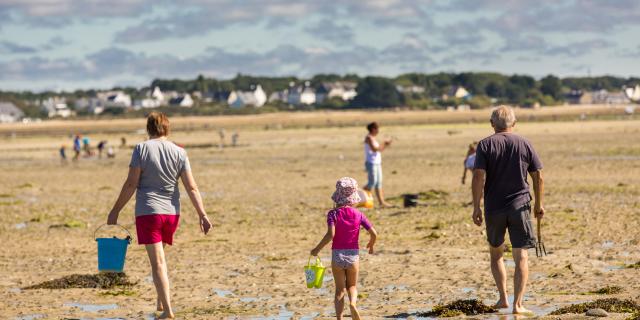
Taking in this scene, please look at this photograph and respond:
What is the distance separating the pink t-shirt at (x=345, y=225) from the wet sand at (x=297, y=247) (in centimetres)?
93

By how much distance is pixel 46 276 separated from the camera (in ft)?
45.9

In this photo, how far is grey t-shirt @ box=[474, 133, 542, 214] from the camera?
10.0 meters

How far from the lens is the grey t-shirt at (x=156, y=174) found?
10.1 meters

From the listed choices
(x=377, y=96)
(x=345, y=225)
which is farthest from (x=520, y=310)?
(x=377, y=96)

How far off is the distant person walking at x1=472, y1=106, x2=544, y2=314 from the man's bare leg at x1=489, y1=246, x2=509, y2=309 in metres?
0.11

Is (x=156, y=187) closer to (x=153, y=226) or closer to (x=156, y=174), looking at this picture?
(x=156, y=174)

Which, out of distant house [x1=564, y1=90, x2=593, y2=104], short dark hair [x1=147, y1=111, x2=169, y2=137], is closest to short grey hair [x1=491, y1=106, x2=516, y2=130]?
short dark hair [x1=147, y1=111, x2=169, y2=137]

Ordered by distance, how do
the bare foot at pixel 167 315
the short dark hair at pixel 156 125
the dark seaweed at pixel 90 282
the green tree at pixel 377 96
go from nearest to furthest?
the short dark hair at pixel 156 125 < the bare foot at pixel 167 315 < the dark seaweed at pixel 90 282 < the green tree at pixel 377 96

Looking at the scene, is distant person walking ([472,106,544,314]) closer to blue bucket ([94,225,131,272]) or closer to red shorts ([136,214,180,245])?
red shorts ([136,214,180,245])

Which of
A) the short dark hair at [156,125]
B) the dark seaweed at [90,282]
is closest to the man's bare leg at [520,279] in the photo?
the short dark hair at [156,125]

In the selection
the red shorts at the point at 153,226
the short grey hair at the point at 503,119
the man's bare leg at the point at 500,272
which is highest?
the short grey hair at the point at 503,119

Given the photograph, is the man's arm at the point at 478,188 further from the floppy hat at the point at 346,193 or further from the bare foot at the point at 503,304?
the floppy hat at the point at 346,193

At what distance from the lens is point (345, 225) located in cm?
990

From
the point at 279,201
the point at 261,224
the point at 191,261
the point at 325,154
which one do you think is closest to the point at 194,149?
the point at 325,154
